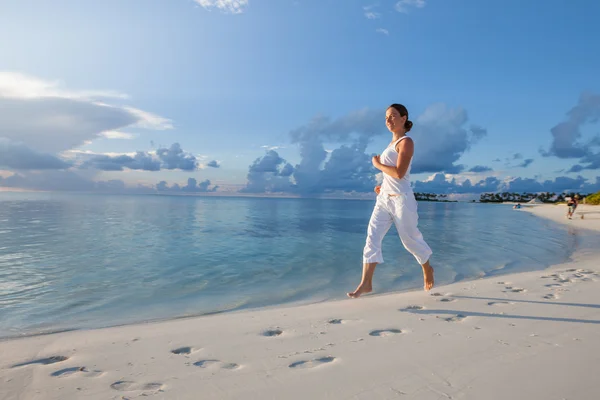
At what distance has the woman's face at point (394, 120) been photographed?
4.67 metres

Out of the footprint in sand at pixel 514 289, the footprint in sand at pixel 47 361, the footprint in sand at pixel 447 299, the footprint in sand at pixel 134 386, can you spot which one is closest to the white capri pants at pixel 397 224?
the footprint in sand at pixel 447 299

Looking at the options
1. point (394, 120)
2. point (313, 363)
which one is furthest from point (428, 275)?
point (313, 363)

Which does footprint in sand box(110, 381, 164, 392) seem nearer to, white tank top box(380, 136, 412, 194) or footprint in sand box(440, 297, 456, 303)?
white tank top box(380, 136, 412, 194)

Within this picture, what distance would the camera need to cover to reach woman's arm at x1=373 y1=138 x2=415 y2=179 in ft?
14.5

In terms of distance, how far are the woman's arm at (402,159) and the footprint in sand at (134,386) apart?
337 cm

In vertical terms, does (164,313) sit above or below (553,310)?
below

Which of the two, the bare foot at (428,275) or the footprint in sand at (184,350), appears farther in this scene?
the bare foot at (428,275)

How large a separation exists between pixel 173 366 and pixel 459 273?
6.83 metres

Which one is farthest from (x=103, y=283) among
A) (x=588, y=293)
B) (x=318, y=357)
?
(x=588, y=293)

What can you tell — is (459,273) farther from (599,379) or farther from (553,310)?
(599,379)

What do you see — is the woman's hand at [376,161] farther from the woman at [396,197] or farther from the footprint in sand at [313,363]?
the footprint in sand at [313,363]

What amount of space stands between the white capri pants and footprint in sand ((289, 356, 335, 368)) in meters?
2.03

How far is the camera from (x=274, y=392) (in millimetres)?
2324

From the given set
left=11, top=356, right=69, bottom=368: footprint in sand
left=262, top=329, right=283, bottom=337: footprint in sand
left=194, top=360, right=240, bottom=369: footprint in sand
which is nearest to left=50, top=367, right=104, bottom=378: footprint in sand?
left=11, top=356, right=69, bottom=368: footprint in sand
